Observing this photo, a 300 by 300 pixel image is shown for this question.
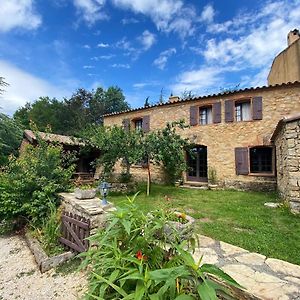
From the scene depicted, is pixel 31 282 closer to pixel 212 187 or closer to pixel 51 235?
pixel 51 235

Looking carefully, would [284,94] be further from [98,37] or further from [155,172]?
[98,37]

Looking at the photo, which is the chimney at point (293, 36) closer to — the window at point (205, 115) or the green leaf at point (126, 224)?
the window at point (205, 115)

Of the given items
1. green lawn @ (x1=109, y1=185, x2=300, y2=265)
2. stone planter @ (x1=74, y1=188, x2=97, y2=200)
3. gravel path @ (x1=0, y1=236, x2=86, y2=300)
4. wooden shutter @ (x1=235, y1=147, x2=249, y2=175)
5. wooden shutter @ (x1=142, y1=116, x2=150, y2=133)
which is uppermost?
wooden shutter @ (x1=142, y1=116, x2=150, y2=133)

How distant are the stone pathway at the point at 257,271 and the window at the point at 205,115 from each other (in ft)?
29.5

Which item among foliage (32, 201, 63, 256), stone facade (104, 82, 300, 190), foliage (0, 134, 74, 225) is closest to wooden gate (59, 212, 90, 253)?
foliage (32, 201, 63, 256)

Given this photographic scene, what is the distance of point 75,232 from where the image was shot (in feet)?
14.6

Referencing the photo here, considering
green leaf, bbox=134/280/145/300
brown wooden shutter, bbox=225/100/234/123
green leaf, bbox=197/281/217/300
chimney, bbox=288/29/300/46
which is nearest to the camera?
green leaf, bbox=197/281/217/300

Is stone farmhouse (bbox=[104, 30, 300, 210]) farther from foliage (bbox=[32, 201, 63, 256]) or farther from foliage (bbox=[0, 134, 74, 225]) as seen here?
foliage (bbox=[32, 201, 63, 256])

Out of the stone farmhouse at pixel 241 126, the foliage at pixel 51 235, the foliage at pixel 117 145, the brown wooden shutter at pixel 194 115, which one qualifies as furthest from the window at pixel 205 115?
the foliage at pixel 51 235

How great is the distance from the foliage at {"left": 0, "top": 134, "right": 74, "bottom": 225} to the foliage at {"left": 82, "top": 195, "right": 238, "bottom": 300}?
4.06 metres

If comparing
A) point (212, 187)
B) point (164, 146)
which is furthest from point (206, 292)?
point (212, 187)

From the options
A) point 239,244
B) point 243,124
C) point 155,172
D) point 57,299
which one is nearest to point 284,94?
point 243,124

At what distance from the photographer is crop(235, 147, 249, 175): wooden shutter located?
1011 cm

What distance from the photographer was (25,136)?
1405 cm
